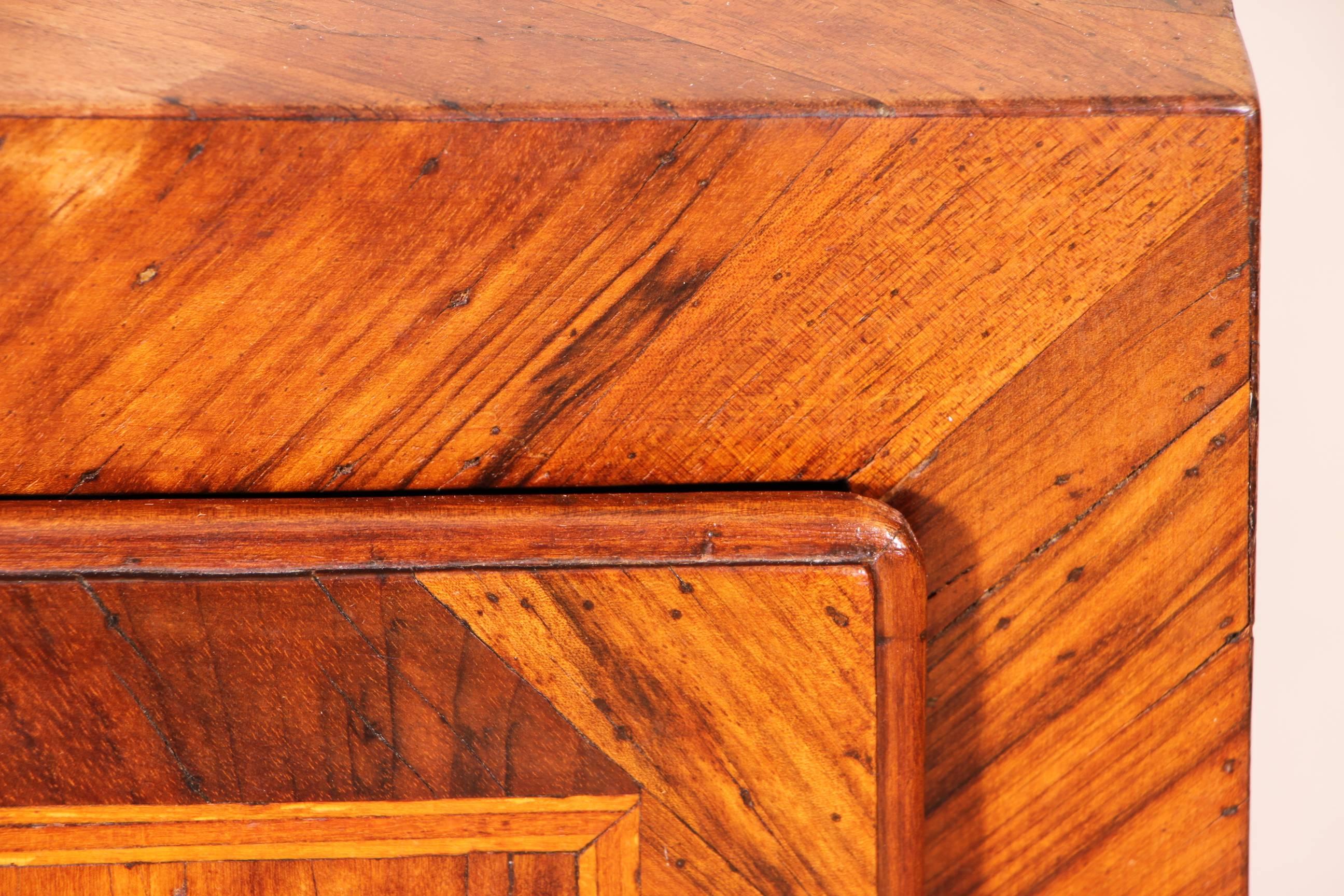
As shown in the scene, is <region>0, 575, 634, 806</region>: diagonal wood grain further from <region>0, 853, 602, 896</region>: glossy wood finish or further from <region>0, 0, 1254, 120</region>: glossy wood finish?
<region>0, 0, 1254, 120</region>: glossy wood finish

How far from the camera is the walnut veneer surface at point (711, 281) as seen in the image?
15.5 inches

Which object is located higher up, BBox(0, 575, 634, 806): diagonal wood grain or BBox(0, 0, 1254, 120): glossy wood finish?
BBox(0, 0, 1254, 120): glossy wood finish

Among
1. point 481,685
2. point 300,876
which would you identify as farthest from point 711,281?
point 300,876

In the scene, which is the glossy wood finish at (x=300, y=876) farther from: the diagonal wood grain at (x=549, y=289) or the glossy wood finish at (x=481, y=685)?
the diagonal wood grain at (x=549, y=289)

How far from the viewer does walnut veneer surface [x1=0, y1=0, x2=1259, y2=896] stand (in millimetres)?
394

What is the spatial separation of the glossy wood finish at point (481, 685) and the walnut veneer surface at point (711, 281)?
0.02 meters

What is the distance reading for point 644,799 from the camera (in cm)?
45

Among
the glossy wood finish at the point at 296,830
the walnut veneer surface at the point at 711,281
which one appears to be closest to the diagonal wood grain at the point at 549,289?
the walnut veneer surface at the point at 711,281

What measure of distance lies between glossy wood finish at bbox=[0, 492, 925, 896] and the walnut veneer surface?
0.02m

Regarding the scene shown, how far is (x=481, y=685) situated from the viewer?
43cm

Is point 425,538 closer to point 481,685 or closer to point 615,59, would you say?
point 481,685

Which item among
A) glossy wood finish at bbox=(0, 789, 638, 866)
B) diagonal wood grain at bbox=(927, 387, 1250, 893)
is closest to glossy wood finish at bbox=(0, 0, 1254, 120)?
diagonal wood grain at bbox=(927, 387, 1250, 893)

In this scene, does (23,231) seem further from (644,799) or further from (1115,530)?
(1115,530)

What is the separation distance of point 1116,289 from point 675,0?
0.20 meters
